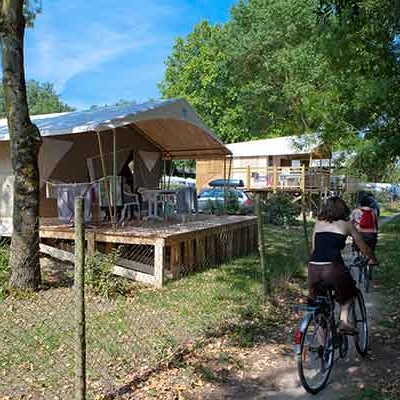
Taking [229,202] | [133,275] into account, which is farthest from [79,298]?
[229,202]

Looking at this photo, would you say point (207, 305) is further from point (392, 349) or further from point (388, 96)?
point (388, 96)

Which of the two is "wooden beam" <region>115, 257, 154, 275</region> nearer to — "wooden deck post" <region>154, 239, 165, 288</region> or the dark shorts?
"wooden deck post" <region>154, 239, 165, 288</region>

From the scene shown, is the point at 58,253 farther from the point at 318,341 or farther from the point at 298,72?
the point at 298,72

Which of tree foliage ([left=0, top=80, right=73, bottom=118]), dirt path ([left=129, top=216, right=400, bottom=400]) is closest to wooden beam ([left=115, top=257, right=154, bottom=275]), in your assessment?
dirt path ([left=129, top=216, right=400, bottom=400])

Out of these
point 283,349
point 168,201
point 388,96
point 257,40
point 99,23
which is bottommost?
point 283,349

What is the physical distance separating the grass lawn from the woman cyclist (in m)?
1.34

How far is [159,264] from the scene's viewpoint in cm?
773

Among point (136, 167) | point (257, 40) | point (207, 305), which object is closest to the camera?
point (207, 305)

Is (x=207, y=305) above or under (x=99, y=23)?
under

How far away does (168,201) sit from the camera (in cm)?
1206

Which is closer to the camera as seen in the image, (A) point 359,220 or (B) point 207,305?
(B) point 207,305

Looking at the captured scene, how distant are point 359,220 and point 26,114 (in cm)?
537

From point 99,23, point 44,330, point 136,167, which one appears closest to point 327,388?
point 44,330

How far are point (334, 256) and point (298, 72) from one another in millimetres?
27778
